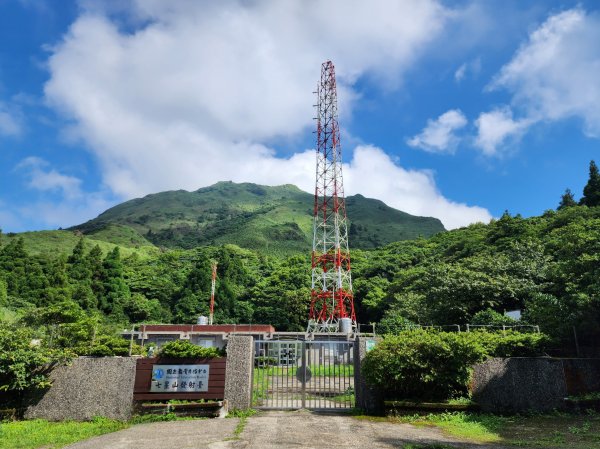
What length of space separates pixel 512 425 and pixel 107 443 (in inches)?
306

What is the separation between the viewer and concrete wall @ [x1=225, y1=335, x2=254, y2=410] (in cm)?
979

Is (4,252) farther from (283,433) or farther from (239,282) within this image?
(283,433)

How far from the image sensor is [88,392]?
31.8ft

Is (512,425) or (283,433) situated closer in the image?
(283,433)

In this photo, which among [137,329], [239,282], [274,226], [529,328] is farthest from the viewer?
[274,226]

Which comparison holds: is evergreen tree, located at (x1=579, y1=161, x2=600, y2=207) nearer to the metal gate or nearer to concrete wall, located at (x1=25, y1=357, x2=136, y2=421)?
the metal gate

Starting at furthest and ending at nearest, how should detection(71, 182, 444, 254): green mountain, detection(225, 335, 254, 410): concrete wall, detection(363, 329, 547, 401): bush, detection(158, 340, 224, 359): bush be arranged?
detection(71, 182, 444, 254): green mountain → detection(158, 340, 224, 359): bush → detection(225, 335, 254, 410): concrete wall → detection(363, 329, 547, 401): bush

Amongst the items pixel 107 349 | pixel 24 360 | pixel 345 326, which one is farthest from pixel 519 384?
pixel 345 326

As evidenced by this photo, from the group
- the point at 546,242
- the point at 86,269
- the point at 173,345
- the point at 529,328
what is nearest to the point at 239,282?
the point at 86,269

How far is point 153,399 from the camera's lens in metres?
9.67

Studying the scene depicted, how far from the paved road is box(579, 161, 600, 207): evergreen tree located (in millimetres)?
47994

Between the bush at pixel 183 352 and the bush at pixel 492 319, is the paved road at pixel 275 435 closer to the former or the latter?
the bush at pixel 183 352

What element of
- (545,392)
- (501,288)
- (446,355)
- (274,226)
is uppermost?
(274,226)

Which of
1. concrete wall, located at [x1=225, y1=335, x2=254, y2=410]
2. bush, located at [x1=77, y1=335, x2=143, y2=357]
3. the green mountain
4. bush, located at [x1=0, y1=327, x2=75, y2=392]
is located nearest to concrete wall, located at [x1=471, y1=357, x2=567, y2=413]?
concrete wall, located at [x1=225, y1=335, x2=254, y2=410]
